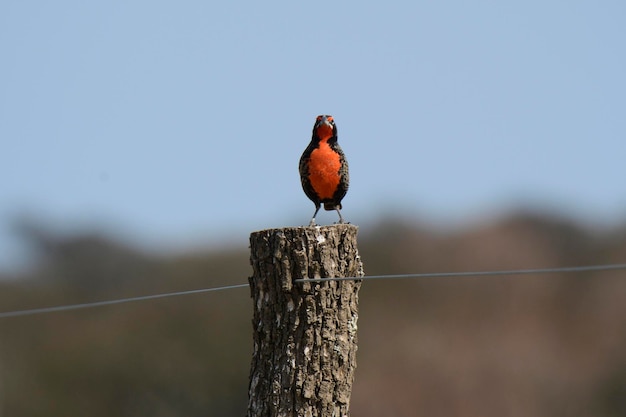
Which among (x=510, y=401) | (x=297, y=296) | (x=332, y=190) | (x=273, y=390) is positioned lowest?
(x=510, y=401)

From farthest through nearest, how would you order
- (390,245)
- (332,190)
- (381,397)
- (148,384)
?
1. (390,245)
2. (148,384)
3. (381,397)
4. (332,190)

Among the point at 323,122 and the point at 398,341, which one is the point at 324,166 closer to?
the point at 323,122

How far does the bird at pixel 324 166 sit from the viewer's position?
5855 millimetres

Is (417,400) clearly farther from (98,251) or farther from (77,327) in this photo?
(98,251)

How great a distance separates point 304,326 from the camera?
4.73 m

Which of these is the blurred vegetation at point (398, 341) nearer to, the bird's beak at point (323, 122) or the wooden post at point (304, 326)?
the bird's beak at point (323, 122)

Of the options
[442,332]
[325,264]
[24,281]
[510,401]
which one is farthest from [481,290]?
[325,264]

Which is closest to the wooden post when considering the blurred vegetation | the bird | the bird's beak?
A: the bird

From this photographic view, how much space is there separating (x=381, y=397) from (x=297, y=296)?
1125cm

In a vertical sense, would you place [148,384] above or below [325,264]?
below

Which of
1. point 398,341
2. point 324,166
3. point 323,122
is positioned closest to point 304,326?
point 324,166

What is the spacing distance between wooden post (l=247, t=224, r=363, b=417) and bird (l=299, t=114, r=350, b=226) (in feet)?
3.47

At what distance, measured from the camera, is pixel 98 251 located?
23250mm

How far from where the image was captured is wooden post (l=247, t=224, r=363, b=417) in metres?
4.72
